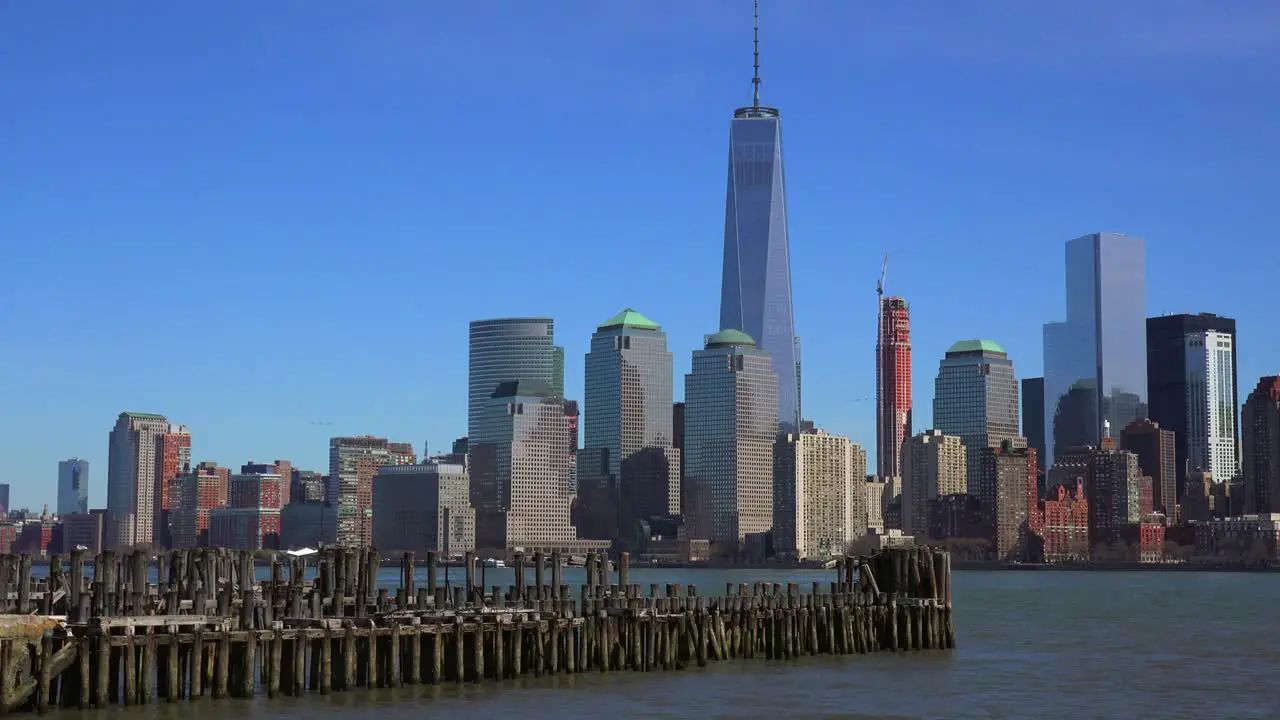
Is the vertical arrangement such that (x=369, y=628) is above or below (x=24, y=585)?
below

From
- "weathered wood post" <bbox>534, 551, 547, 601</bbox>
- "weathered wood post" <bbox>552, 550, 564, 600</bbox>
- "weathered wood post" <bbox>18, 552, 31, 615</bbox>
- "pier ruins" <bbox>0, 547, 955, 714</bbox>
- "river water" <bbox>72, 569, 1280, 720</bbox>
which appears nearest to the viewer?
"pier ruins" <bbox>0, 547, 955, 714</bbox>

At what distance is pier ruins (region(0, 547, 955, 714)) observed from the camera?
173ft

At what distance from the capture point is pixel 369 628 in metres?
58.1

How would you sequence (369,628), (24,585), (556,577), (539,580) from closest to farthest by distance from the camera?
(369,628) < (24,585) < (539,580) < (556,577)

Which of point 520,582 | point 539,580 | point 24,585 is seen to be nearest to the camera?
point 24,585

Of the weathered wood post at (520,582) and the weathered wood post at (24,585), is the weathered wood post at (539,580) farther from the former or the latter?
the weathered wood post at (24,585)

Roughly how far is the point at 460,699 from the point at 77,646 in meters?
11.3

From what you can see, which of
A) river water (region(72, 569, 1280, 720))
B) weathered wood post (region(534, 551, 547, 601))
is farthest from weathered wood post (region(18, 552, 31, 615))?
weathered wood post (region(534, 551, 547, 601))

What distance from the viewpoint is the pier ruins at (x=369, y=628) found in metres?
52.8

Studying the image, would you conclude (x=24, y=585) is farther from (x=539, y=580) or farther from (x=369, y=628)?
(x=539, y=580)

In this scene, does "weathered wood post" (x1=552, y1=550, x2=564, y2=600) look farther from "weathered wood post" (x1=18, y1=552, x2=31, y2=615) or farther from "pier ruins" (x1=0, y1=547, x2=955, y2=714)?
"weathered wood post" (x1=18, y1=552, x2=31, y2=615)

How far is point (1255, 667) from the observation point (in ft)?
262

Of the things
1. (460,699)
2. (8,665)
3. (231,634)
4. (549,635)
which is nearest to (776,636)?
(549,635)

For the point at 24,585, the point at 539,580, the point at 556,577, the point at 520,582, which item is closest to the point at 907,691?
the point at 539,580
